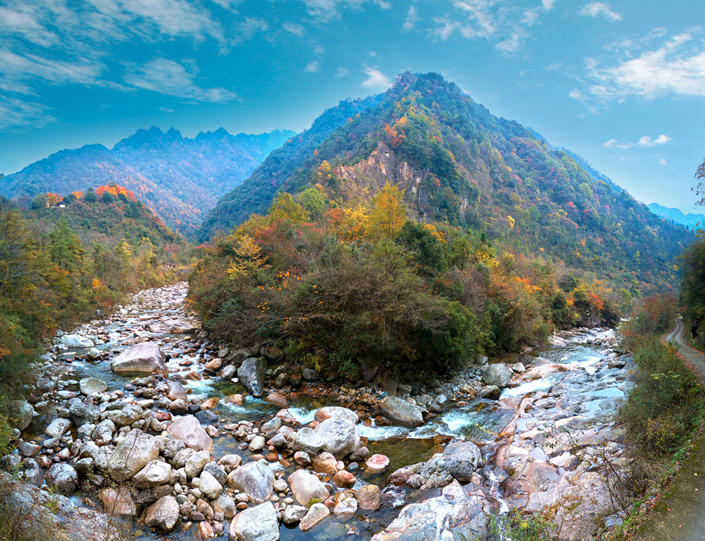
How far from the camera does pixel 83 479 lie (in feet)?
24.8

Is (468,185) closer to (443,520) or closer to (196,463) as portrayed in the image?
(443,520)

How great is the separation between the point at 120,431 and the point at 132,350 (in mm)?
6840

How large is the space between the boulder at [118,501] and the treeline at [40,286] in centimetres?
446

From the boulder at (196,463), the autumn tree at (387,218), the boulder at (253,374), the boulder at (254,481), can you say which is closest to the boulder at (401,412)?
the boulder at (253,374)

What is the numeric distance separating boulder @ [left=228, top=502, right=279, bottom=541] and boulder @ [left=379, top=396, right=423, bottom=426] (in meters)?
6.08

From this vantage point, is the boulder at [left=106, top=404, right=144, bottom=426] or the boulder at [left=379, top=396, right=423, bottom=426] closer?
the boulder at [left=106, top=404, right=144, bottom=426]

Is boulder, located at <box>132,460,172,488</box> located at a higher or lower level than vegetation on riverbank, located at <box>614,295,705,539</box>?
lower

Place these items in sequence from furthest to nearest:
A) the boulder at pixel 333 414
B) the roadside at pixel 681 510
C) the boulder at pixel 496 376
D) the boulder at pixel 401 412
→ the boulder at pixel 496 376
the boulder at pixel 401 412
the boulder at pixel 333 414
the roadside at pixel 681 510

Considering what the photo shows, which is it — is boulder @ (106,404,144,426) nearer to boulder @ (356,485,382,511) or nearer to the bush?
boulder @ (356,485,382,511)

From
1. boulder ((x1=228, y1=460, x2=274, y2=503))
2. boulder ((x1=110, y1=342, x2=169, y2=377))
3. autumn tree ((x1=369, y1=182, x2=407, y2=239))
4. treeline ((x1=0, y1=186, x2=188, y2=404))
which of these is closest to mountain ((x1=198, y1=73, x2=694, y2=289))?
autumn tree ((x1=369, y1=182, x2=407, y2=239))

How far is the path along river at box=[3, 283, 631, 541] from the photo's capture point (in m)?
6.82

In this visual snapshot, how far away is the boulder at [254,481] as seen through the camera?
7.66m

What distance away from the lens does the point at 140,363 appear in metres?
14.4

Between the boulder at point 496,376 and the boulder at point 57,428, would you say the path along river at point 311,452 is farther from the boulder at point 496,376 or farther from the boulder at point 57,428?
the boulder at point 496,376
